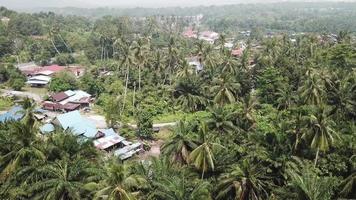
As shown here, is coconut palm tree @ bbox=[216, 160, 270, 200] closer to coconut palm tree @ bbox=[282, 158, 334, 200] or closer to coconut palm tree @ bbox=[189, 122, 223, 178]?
coconut palm tree @ bbox=[189, 122, 223, 178]

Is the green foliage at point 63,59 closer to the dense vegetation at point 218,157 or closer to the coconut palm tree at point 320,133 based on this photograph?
the dense vegetation at point 218,157

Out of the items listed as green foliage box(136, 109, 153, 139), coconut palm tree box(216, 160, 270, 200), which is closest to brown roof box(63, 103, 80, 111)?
green foliage box(136, 109, 153, 139)

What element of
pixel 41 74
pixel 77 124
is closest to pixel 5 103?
pixel 41 74

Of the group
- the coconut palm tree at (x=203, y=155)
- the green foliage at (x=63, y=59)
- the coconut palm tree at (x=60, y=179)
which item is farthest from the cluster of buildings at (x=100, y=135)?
the green foliage at (x=63, y=59)

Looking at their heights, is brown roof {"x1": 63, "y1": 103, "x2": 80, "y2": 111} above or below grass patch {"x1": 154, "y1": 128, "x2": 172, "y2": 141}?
below

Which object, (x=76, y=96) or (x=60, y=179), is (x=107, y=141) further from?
(x=76, y=96)

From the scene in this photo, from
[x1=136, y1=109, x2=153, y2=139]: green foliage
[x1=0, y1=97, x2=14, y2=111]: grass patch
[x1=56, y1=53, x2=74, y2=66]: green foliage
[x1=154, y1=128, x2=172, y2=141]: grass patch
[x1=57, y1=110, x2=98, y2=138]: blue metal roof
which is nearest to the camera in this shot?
[x1=57, y1=110, x2=98, y2=138]: blue metal roof
